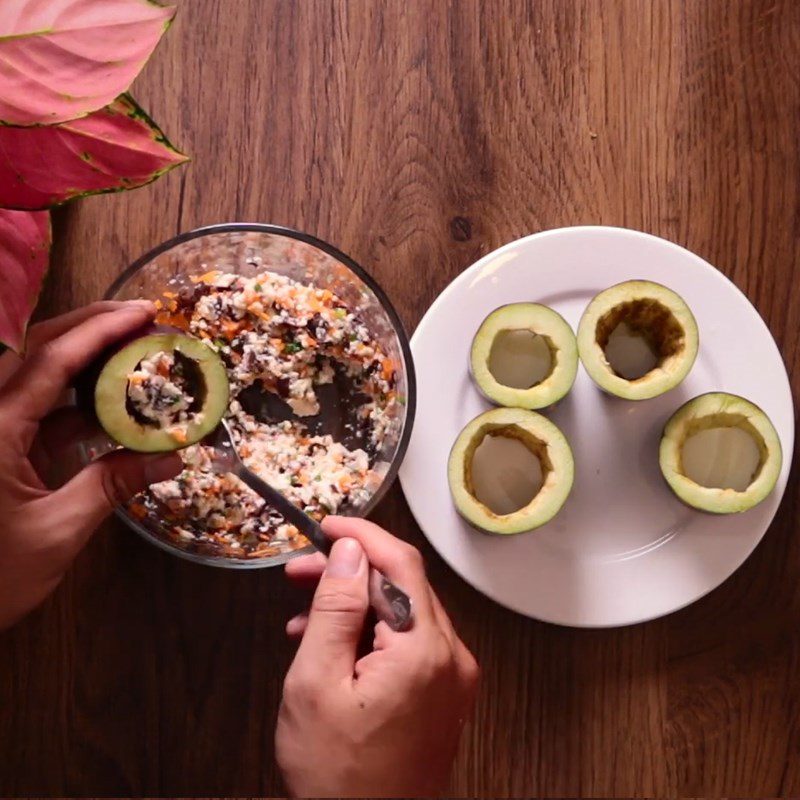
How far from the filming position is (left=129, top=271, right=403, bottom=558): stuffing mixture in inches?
41.9

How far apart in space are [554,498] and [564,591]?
14 cm

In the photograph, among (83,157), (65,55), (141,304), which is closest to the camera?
(65,55)

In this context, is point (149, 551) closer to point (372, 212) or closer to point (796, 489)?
point (372, 212)

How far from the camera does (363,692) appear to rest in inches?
35.6

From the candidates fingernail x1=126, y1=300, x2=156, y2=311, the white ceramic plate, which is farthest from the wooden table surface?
fingernail x1=126, y1=300, x2=156, y2=311

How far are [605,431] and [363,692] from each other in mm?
446

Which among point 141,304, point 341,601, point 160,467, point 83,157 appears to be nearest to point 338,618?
point 341,601

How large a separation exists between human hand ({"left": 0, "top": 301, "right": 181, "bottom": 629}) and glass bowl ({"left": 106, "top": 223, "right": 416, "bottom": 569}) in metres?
0.09

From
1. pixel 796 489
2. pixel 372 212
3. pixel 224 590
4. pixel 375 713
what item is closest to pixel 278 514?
pixel 224 590

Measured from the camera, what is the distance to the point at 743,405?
3.58ft

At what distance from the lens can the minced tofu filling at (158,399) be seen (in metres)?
0.92

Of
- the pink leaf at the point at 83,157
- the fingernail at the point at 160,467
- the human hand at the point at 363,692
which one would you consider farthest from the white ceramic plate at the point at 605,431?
the pink leaf at the point at 83,157

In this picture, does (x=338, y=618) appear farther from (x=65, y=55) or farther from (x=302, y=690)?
(x=65, y=55)

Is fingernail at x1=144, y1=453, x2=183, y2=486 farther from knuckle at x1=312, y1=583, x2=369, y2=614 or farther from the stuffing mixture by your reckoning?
knuckle at x1=312, y1=583, x2=369, y2=614
